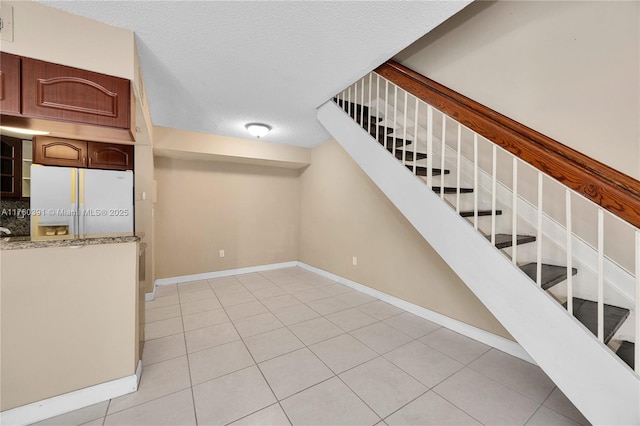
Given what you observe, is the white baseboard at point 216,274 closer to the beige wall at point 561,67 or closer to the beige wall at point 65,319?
the beige wall at point 65,319

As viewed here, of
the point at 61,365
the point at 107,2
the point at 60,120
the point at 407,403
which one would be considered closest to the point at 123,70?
the point at 107,2

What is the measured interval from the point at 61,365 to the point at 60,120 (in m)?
1.52

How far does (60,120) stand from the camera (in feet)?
5.04

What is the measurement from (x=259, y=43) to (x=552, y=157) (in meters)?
2.00

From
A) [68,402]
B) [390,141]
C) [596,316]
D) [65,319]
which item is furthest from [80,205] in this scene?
[596,316]

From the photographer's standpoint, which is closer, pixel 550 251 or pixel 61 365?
pixel 61 365

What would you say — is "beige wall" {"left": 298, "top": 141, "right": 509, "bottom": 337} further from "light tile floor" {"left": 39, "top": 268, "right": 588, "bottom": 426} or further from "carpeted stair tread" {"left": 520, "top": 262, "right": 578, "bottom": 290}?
"carpeted stair tread" {"left": 520, "top": 262, "right": 578, "bottom": 290}

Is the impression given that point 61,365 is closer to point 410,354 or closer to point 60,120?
point 60,120

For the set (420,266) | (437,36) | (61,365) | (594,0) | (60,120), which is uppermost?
(437,36)

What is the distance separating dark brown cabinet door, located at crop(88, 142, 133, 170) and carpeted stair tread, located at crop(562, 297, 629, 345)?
173 inches

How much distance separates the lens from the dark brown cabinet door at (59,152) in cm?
260

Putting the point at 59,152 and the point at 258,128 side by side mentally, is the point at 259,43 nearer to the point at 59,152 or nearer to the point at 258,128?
the point at 258,128

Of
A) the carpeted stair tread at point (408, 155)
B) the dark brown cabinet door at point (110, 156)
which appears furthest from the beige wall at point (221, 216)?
the carpeted stair tread at point (408, 155)

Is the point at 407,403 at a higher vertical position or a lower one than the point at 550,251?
lower
